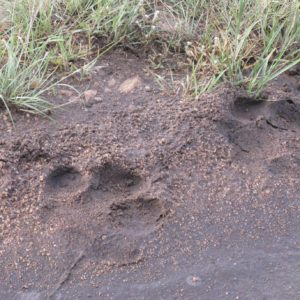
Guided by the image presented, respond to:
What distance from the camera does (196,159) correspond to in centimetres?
233

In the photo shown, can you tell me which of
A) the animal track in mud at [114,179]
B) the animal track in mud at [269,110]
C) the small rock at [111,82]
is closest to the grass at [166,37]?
the animal track in mud at [269,110]

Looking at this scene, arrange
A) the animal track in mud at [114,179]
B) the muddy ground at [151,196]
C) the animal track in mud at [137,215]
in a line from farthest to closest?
the animal track in mud at [114,179] → the animal track in mud at [137,215] → the muddy ground at [151,196]

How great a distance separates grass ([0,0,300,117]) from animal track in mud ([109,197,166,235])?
2.05 feet

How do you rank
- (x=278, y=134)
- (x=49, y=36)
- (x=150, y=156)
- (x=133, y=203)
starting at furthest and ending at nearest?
(x=49, y=36), (x=278, y=134), (x=150, y=156), (x=133, y=203)

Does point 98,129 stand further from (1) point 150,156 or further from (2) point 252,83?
(2) point 252,83

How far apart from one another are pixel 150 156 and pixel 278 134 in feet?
1.91

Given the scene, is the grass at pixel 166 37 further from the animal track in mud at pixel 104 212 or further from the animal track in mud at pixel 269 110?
the animal track in mud at pixel 104 212

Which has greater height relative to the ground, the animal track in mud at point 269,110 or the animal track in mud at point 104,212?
the animal track in mud at point 269,110

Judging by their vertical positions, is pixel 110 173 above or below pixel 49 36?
below

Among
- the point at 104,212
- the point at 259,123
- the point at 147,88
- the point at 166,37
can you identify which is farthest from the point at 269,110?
the point at 104,212

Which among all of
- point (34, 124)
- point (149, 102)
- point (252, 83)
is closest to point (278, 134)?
point (252, 83)

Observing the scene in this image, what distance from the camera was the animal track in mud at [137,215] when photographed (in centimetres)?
206

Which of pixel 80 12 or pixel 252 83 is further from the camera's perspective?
pixel 80 12

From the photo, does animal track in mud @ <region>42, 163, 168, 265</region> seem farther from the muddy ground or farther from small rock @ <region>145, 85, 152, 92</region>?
small rock @ <region>145, 85, 152, 92</region>
